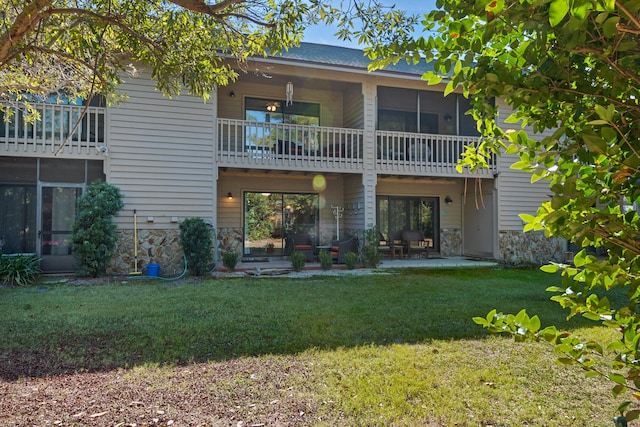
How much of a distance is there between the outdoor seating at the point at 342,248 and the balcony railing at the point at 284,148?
2116 millimetres

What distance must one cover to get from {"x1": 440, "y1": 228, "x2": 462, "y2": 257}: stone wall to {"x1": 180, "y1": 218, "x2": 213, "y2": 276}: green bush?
8576mm

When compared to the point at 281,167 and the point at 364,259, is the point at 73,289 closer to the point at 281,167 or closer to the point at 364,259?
the point at 281,167

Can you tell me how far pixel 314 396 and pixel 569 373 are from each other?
238 centimetres

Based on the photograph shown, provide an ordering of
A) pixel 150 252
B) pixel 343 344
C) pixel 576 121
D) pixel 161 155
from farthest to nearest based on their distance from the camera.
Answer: pixel 161 155, pixel 150 252, pixel 343 344, pixel 576 121

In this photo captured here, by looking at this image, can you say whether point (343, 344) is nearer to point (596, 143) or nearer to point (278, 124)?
point (596, 143)

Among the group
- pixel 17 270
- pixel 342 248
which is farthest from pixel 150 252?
pixel 342 248

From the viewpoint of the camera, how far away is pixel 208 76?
472 cm

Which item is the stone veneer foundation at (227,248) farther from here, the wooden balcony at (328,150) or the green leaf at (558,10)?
the green leaf at (558,10)

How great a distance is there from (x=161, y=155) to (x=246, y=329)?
6507 mm

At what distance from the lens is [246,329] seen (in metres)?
4.73

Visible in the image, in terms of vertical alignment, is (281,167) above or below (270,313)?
above

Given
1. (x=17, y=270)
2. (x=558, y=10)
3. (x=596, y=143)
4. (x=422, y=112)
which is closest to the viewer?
(x=558, y=10)

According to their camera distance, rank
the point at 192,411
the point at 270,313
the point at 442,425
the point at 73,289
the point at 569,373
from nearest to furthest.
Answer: the point at 442,425
the point at 192,411
the point at 569,373
the point at 270,313
the point at 73,289

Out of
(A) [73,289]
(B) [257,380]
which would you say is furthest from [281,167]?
(B) [257,380]
